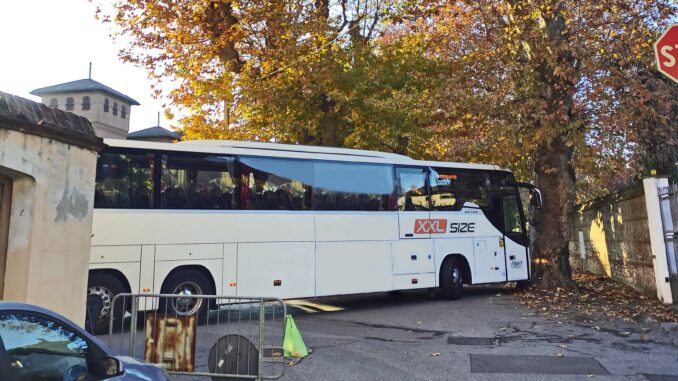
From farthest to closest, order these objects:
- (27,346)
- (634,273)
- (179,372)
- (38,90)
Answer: (38,90) → (634,273) → (179,372) → (27,346)

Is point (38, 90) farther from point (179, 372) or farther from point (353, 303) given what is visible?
point (179, 372)

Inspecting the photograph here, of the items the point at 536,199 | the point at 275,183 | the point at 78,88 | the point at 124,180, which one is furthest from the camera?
the point at 78,88

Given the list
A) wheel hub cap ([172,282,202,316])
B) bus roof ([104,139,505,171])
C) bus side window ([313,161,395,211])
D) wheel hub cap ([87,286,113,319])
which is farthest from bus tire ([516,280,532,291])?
wheel hub cap ([87,286,113,319])

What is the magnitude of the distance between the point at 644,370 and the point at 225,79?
A: 1215cm

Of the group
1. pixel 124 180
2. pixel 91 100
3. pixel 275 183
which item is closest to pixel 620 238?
pixel 275 183

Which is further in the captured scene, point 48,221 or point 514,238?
point 514,238

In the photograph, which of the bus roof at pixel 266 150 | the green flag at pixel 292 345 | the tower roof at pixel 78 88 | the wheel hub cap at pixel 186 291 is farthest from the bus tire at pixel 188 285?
the tower roof at pixel 78 88

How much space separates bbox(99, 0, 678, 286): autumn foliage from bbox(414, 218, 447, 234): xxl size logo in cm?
233

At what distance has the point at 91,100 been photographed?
52.8 metres

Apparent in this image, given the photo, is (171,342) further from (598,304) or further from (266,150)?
(598,304)

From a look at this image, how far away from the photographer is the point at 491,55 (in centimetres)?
1452

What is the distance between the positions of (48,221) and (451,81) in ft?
37.5

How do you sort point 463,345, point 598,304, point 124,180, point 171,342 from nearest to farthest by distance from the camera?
point 171,342 < point 463,345 < point 124,180 < point 598,304

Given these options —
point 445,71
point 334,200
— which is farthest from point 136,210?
point 445,71
